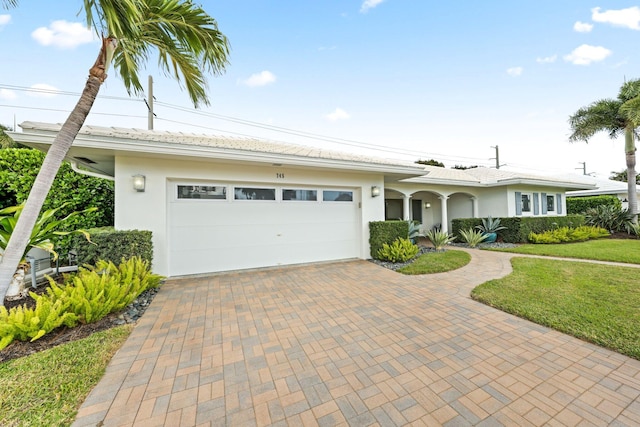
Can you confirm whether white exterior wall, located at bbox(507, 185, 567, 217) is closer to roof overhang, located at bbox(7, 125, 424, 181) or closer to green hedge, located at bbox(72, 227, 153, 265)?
roof overhang, located at bbox(7, 125, 424, 181)

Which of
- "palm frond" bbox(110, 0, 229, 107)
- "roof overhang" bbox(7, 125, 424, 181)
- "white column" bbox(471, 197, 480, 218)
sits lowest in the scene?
"white column" bbox(471, 197, 480, 218)

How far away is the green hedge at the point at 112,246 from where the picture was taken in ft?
15.7

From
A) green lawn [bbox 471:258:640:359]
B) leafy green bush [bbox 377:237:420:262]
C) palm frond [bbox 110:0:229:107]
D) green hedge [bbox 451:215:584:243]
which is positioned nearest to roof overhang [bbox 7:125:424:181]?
palm frond [bbox 110:0:229:107]

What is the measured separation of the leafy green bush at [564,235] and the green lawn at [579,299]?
5.26m

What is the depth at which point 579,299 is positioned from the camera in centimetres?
444

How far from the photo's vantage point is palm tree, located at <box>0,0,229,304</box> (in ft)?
11.7

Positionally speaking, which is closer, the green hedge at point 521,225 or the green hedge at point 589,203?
the green hedge at point 521,225

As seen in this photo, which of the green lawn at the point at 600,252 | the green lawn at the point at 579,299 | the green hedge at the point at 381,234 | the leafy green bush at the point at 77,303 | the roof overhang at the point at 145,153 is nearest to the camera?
the leafy green bush at the point at 77,303

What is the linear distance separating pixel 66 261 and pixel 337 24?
12.2m

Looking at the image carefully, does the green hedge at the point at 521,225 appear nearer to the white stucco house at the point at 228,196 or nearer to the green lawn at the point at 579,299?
the green lawn at the point at 579,299

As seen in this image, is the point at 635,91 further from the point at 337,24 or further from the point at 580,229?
the point at 337,24

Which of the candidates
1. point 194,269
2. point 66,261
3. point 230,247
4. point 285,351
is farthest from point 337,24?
point 66,261

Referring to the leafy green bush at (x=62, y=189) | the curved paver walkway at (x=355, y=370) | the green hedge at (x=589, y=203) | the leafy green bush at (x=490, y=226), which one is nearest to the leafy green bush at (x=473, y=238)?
the leafy green bush at (x=490, y=226)

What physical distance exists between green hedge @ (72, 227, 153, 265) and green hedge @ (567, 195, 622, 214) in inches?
1008
